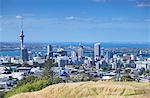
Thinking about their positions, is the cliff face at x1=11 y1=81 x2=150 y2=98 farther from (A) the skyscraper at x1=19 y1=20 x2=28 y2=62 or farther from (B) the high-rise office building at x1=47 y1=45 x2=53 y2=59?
(B) the high-rise office building at x1=47 y1=45 x2=53 y2=59

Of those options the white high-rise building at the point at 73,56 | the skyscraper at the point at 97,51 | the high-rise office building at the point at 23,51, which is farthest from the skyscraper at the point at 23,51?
the skyscraper at the point at 97,51

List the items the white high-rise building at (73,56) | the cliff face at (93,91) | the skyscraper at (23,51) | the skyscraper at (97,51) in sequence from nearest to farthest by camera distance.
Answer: the cliff face at (93,91) < the skyscraper at (23,51) < the skyscraper at (97,51) < the white high-rise building at (73,56)

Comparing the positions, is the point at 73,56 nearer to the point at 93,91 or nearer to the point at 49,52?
the point at 49,52

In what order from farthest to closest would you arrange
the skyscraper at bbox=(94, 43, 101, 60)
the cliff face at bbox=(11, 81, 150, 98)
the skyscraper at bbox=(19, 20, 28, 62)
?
the skyscraper at bbox=(94, 43, 101, 60) < the skyscraper at bbox=(19, 20, 28, 62) < the cliff face at bbox=(11, 81, 150, 98)

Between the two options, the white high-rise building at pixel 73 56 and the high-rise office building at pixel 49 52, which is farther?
the white high-rise building at pixel 73 56

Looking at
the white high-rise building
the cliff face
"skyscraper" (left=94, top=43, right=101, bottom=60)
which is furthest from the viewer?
the white high-rise building

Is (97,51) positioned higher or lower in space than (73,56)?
higher

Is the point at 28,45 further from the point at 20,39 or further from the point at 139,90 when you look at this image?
the point at 139,90

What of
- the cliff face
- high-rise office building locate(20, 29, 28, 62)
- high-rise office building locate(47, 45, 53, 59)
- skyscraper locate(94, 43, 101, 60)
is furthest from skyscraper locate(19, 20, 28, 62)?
the cliff face

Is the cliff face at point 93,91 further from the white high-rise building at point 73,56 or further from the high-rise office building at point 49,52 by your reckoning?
the white high-rise building at point 73,56

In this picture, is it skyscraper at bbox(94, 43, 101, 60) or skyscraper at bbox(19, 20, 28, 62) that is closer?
skyscraper at bbox(19, 20, 28, 62)

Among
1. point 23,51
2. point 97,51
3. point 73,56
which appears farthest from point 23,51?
point 97,51

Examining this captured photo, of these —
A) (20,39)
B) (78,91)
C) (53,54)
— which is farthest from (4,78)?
(78,91)

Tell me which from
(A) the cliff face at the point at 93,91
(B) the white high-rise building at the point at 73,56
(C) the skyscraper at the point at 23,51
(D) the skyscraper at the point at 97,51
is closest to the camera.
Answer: (A) the cliff face at the point at 93,91
